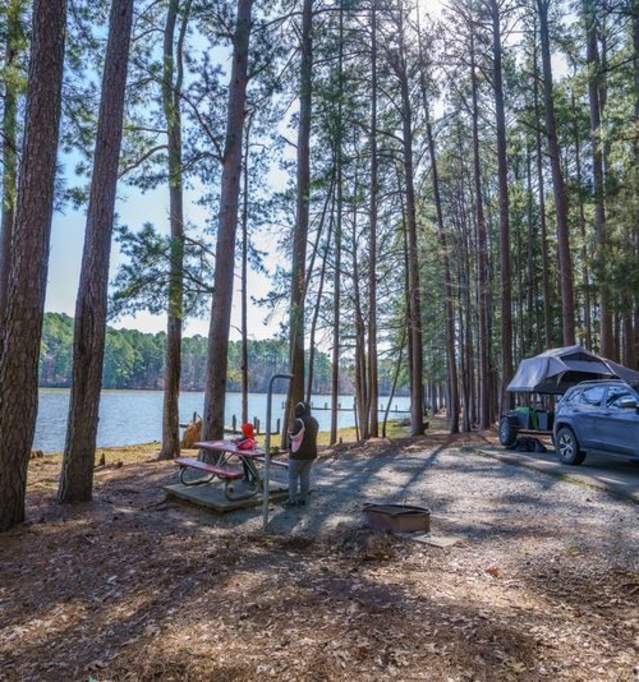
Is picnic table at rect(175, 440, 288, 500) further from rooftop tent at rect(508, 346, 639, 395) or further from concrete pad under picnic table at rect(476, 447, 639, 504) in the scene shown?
rooftop tent at rect(508, 346, 639, 395)

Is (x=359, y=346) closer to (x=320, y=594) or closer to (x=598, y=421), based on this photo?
(x=598, y=421)

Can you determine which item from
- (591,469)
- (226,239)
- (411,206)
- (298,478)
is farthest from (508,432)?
(226,239)

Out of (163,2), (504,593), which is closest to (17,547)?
(504,593)

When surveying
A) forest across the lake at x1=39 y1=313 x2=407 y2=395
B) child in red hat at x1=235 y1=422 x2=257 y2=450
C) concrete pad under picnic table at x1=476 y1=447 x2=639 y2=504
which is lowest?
concrete pad under picnic table at x1=476 y1=447 x2=639 y2=504

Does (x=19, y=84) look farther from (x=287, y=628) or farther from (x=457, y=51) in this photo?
(x=457, y=51)

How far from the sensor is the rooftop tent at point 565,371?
11.4 meters

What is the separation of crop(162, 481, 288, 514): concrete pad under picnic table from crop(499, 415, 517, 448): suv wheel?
7284 millimetres

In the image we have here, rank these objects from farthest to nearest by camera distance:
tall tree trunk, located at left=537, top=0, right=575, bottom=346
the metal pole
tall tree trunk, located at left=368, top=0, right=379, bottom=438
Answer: tall tree trunk, located at left=368, top=0, right=379, bottom=438 < tall tree trunk, located at left=537, top=0, right=575, bottom=346 < the metal pole

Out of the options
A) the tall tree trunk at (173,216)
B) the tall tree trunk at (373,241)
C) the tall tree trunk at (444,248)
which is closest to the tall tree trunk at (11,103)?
the tall tree trunk at (173,216)

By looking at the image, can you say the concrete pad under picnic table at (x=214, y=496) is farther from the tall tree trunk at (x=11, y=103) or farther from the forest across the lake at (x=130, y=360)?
the forest across the lake at (x=130, y=360)

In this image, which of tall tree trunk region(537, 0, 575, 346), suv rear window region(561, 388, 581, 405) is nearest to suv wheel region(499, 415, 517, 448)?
suv rear window region(561, 388, 581, 405)

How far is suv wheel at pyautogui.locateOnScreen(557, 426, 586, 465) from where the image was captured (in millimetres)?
9781

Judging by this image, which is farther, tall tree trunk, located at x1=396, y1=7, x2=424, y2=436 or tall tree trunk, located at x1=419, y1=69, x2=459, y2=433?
tall tree trunk, located at x1=419, y1=69, x2=459, y2=433

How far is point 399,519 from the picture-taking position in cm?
541
